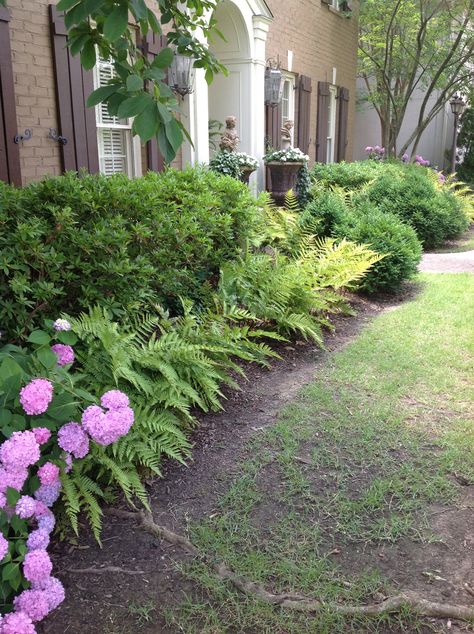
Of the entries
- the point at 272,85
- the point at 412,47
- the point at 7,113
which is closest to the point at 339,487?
the point at 7,113

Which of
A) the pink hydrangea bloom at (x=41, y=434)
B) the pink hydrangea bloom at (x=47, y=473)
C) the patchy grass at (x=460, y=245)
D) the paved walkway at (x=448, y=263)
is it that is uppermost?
the pink hydrangea bloom at (x=41, y=434)

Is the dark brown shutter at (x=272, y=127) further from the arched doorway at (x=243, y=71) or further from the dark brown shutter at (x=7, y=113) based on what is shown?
the dark brown shutter at (x=7, y=113)

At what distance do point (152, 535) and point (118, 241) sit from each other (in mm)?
1874

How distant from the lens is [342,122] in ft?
49.4

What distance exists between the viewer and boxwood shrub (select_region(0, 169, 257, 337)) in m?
3.46

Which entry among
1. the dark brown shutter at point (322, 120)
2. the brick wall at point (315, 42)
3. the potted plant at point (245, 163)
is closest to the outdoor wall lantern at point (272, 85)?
the brick wall at point (315, 42)

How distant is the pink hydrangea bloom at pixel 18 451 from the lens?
83.6 inches

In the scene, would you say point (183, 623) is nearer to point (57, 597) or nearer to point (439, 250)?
point (57, 597)

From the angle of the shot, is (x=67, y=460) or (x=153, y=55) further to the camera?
(x=153, y=55)

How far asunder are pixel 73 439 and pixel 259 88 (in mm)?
8952

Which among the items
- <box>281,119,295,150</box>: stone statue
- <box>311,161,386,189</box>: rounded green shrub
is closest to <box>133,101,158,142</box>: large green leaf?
<box>311,161,386,189</box>: rounded green shrub

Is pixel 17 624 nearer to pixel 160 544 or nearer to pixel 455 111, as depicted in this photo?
pixel 160 544

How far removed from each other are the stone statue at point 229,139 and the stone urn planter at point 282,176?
0.95 m

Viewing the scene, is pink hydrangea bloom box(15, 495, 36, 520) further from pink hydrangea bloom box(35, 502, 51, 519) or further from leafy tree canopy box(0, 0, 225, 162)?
leafy tree canopy box(0, 0, 225, 162)
